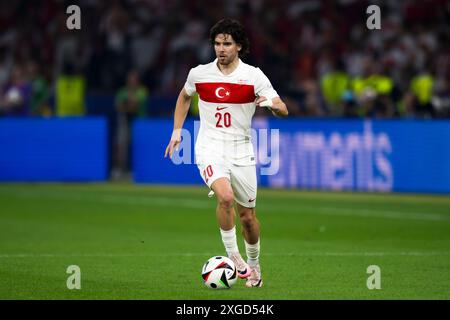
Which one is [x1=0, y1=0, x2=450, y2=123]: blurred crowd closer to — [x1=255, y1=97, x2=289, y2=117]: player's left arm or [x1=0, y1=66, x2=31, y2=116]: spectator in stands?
[x1=0, y1=66, x2=31, y2=116]: spectator in stands

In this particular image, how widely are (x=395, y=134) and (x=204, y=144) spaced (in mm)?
11684

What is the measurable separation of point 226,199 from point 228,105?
2.93 feet

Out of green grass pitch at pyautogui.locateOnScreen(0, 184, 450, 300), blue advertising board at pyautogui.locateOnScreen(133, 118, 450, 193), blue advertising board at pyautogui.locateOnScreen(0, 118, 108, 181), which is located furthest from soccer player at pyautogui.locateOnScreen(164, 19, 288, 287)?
blue advertising board at pyautogui.locateOnScreen(0, 118, 108, 181)

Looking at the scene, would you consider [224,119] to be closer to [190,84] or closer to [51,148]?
[190,84]

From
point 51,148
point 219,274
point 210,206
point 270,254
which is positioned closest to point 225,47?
point 219,274

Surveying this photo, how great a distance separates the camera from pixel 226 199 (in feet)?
35.6

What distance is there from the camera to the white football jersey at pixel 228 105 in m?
11.1

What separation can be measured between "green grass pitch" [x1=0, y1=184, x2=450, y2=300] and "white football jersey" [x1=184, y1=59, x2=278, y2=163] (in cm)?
129

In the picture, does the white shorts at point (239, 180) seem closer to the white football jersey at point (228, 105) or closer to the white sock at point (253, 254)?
the white football jersey at point (228, 105)

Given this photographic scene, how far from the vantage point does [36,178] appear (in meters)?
26.2

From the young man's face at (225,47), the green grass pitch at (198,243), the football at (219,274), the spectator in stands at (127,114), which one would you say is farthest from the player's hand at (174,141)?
the spectator in stands at (127,114)

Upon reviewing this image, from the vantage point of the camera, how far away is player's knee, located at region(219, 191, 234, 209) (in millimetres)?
10844
